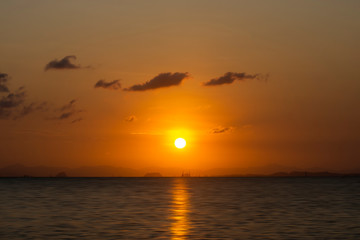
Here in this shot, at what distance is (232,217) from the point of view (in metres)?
66.6

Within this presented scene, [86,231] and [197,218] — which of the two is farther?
[197,218]

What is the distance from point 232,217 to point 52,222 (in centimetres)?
2223

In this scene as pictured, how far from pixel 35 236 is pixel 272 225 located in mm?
24783

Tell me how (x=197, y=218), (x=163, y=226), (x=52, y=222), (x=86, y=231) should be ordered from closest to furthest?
(x=86, y=231) < (x=163, y=226) < (x=52, y=222) < (x=197, y=218)

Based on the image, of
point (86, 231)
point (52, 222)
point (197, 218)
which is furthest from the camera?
point (197, 218)

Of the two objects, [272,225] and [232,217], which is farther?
[232,217]

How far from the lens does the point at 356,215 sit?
229 feet

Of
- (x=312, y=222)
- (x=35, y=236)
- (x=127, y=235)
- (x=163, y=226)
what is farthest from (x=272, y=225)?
(x=35, y=236)

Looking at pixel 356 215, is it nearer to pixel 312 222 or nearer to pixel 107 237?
pixel 312 222

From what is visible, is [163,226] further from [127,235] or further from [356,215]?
[356,215]

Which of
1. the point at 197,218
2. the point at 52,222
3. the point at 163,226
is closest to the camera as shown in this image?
the point at 163,226

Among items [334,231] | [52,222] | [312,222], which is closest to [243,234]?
[334,231]

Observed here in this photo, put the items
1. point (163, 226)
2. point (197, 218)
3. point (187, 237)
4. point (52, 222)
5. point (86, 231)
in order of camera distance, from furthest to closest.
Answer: point (197, 218) → point (52, 222) → point (163, 226) → point (86, 231) → point (187, 237)

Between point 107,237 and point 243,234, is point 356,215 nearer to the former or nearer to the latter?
point 243,234
